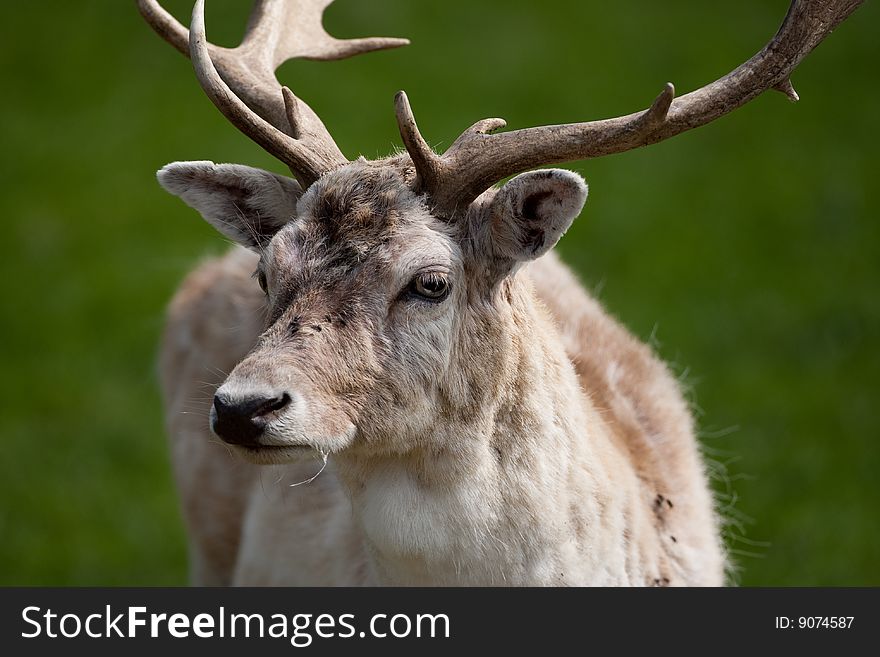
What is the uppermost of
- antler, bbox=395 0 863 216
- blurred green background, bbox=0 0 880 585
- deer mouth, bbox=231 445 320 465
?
blurred green background, bbox=0 0 880 585

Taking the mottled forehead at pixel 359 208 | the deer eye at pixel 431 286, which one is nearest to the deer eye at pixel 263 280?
the mottled forehead at pixel 359 208

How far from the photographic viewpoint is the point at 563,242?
1027 cm

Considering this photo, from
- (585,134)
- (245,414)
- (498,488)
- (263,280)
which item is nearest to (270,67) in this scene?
(263,280)

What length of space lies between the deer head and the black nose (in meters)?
0.07

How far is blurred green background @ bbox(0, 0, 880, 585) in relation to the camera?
7.77m

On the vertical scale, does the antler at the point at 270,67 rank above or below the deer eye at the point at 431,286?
above

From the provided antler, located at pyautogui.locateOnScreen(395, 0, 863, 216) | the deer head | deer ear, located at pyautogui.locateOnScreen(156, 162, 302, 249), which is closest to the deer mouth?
the deer head

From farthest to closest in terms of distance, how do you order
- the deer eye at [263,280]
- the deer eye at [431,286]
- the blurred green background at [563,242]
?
the blurred green background at [563,242] < the deer eye at [263,280] < the deer eye at [431,286]

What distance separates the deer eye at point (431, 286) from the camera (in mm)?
3740

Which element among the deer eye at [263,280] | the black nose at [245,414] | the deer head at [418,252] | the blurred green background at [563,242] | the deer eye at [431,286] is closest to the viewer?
the black nose at [245,414]

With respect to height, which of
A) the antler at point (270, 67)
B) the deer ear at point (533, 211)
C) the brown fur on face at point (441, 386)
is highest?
the antler at point (270, 67)

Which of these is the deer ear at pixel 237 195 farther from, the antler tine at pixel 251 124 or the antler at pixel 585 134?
the antler at pixel 585 134

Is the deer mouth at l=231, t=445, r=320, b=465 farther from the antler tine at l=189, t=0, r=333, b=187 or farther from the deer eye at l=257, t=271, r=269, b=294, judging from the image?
the antler tine at l=189, t=0, r=333, b=187

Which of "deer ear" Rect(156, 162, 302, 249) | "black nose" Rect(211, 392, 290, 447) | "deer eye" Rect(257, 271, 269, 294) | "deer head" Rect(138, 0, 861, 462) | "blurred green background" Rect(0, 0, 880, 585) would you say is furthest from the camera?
"blurred green background" Rect(0, 0, 880, 585)
